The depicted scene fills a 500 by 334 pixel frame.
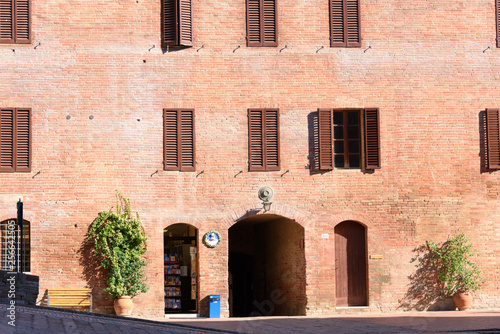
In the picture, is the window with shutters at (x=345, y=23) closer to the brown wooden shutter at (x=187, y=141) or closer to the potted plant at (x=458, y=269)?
the brown wooden shutter at (x=187, y=141)

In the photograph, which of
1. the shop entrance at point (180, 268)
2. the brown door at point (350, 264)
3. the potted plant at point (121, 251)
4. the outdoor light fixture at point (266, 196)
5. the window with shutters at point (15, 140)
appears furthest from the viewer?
the shop entrance at point (180, 268)

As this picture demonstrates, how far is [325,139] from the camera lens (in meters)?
22.2

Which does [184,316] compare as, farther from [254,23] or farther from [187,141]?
[254,23]

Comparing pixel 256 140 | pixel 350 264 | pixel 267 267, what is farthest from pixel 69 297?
pixel 350 264

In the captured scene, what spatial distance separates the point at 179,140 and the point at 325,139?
3.65 metres

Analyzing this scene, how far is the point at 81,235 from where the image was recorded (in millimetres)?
21609

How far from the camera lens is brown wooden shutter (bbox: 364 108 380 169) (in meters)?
22.3

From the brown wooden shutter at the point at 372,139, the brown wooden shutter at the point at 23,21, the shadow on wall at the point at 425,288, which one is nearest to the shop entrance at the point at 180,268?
the brown wooden shutter at the point at 372,139

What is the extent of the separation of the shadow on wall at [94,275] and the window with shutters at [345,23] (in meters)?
8.07

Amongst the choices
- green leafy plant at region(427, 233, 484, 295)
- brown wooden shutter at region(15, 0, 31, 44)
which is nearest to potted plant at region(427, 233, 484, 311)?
green leafy plant at region(427, 233, 484, 295)

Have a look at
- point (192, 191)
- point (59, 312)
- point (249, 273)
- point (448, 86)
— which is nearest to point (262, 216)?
point (192, 191)

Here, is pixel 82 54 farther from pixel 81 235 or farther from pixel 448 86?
pixel 448 86

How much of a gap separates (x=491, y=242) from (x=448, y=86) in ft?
13.5

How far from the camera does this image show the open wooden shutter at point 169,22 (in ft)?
72.7
